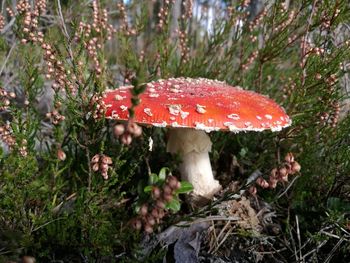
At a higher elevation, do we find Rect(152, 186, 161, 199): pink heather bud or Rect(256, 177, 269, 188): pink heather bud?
Rect(152, 186, 161, 199): pink heather bud

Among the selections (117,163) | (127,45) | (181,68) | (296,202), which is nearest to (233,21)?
(181,68)

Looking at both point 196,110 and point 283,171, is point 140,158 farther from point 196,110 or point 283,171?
point 283,171

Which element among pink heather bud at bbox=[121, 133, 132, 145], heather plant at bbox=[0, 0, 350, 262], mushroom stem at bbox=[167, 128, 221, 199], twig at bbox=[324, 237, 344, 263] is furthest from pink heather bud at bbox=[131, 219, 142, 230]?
twig at bbox=[324, 237, 344, 263]

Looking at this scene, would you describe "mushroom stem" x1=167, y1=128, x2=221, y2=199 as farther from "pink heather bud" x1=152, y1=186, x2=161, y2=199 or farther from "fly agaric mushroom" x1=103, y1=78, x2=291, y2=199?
"pink heather bud" x1=152, y1=186, x2=161, y2=199

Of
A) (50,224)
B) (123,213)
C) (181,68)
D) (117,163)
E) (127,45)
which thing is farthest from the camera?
(181,68)

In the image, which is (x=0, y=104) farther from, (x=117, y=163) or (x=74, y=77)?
(x=117, y=163)

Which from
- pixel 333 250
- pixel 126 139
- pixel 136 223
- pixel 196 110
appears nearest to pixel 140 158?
pixel 196 110
